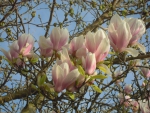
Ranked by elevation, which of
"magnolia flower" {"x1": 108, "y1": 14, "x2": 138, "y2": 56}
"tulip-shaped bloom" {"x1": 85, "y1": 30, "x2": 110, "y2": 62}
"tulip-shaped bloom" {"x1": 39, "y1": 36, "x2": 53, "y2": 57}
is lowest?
"tulip-shaped bloom" {"x1": 85, "y1": 30, "x2": 110, "y2": 62}

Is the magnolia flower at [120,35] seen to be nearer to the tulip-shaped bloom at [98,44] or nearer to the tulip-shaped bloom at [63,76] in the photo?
the tulip-shaped bloom at [98,44]

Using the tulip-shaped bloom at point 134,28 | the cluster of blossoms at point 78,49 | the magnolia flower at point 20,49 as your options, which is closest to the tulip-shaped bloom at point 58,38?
the cluster of blossoms at point 78,49

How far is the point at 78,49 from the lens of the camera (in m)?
0.78

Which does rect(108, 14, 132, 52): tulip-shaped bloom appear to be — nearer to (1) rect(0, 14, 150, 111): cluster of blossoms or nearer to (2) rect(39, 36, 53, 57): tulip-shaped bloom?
(1) rect(0, 14, 150, 111): cluster of blossoms

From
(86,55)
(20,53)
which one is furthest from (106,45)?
(20,53)

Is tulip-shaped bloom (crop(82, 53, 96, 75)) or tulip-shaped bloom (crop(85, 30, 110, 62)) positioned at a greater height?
tulip-shaped bloom (crop(85, 30, 110, 62))

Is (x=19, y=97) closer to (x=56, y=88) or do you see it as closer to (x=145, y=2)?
(x=56, y=88)

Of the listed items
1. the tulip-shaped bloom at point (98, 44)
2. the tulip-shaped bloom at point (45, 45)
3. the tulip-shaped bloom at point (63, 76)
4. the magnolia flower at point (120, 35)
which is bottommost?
the tulip-shaped bloom at point (63, 76)

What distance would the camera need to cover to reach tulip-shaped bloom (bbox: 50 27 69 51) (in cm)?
88

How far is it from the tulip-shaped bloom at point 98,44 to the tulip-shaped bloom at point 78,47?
0.09 ft

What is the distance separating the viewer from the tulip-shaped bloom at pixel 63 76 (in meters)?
0.72

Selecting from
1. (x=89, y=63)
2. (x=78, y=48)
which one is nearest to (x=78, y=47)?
(x=78, y=48)

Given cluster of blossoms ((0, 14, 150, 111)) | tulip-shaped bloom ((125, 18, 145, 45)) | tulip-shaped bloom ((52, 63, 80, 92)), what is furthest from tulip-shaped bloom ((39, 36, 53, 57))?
tulip-shaped bloom ((125, 18, 145, 45))

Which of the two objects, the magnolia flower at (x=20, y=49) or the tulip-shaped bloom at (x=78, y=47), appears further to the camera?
the magnolia flower at (x=20, y=49)
